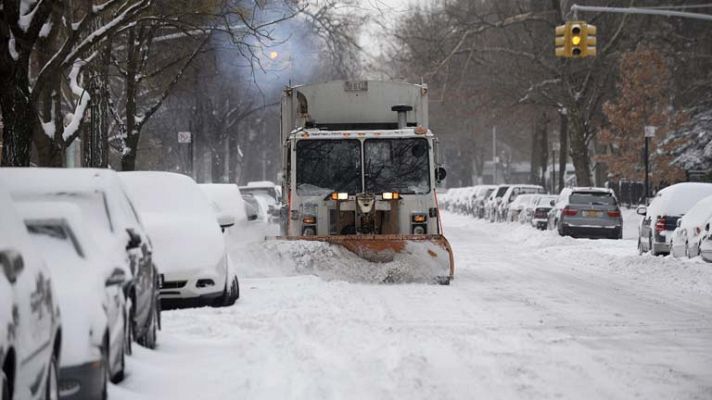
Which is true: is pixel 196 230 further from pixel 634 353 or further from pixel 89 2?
pixel 89 2

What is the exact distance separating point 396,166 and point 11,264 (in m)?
14.3

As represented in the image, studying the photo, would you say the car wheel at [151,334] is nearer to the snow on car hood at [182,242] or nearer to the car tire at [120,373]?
the car tire at [120,373]

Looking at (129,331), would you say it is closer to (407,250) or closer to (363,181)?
(407,250)

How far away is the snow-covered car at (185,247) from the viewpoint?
13172 mm

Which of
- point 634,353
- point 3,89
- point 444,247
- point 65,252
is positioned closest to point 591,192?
point 444,247

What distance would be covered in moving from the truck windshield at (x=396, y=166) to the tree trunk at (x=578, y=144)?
1110 inches

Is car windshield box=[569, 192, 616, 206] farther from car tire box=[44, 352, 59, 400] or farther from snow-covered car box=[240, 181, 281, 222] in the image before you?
car tire box=[44, 352, 59, 400]

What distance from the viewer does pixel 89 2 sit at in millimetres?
21078

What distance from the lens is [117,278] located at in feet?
24.7

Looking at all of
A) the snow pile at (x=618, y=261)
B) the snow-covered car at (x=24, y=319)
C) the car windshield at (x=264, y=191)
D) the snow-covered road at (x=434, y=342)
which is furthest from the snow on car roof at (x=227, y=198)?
the snow-covered car at (x=24, y=319)

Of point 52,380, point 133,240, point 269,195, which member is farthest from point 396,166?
point 269,195

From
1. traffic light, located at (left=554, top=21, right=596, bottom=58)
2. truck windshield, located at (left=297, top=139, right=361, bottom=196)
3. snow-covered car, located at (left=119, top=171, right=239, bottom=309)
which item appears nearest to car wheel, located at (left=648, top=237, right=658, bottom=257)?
traffic light, located at (left=554, top=21, right=596, bottom=58)

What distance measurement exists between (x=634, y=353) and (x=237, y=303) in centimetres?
570

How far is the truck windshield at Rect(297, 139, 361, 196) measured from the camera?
762 inches
